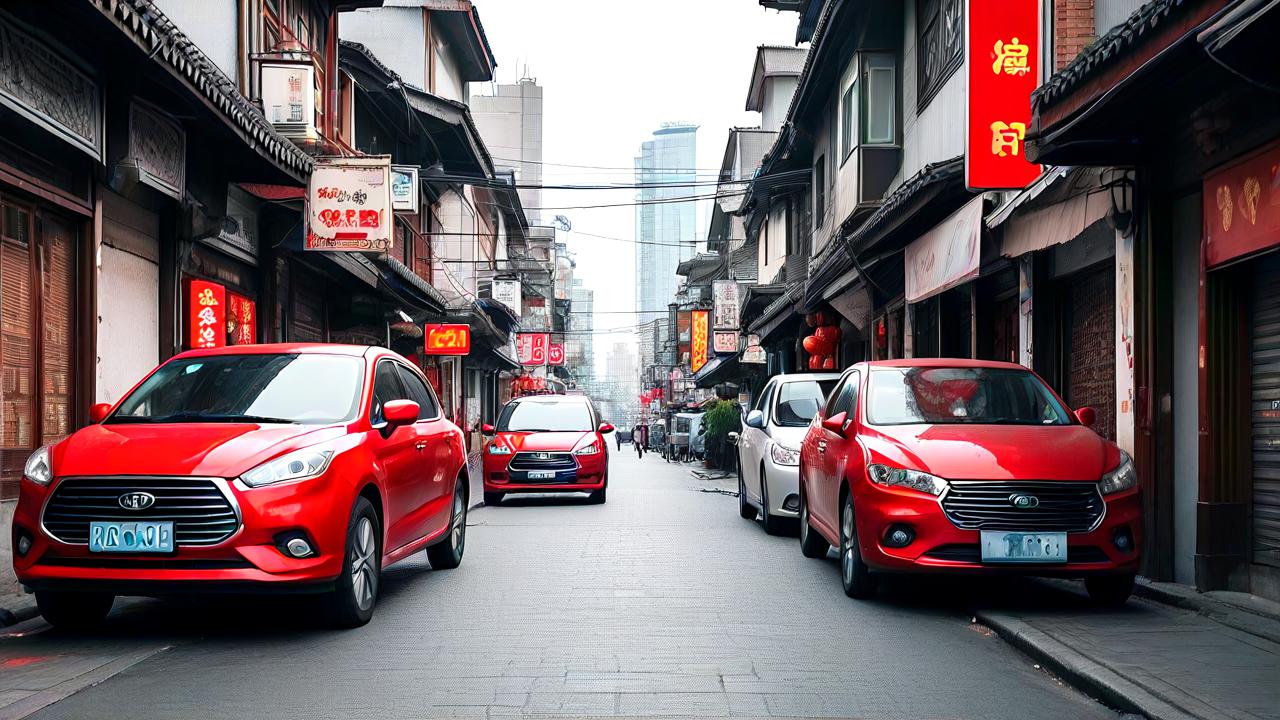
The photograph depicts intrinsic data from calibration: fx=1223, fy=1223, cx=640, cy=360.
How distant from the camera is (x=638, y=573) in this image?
32.8ft

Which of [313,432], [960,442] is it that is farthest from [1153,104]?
[313,432]

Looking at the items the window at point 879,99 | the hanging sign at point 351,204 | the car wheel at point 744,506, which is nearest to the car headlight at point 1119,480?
the car wheel at point 744,506

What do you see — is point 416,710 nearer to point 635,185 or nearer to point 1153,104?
point 1153,104

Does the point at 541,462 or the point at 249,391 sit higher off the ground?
the point at 249,391

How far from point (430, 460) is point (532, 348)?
51.2m

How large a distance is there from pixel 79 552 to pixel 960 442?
545 centimetres

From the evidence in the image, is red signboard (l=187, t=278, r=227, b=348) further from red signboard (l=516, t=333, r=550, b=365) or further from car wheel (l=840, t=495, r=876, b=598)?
red signboard (l=516, t=333, r=550, b=365)

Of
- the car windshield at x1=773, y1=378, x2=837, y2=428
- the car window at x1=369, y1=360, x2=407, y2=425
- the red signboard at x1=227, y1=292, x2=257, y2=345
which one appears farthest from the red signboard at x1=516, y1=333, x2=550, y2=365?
the car window at x1=369, y1=360, x2=407, y2=425

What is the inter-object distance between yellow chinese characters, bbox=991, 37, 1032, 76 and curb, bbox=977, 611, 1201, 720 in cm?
673

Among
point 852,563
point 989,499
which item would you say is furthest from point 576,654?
point 989,499

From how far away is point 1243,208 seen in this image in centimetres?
801

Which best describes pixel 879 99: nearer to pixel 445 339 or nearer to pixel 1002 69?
pixel 1002 69

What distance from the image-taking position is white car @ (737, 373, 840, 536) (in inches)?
509

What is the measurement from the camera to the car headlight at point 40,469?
22.3 ft
